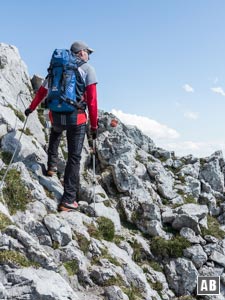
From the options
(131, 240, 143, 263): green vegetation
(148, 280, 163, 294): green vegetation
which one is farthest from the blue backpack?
(148, 280, 163, 294): green vegetation

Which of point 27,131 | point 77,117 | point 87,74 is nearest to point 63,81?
point 87,74

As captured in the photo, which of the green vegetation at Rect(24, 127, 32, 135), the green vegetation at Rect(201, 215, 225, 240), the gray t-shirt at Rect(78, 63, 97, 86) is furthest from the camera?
the green vegetation at Rect(24, 127, 32, 135)

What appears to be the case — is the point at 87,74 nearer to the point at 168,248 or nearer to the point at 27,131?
the point at 27,131

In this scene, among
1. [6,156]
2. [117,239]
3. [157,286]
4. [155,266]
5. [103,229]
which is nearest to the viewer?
[157,286]

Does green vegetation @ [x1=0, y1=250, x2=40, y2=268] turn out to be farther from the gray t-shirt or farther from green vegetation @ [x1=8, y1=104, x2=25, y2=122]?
green vegetation @ [x1=8, y1=104, x2=25, y2=122]

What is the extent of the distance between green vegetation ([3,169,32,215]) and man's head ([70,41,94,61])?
5.40 m

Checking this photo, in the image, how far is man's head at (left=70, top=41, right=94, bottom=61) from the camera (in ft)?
45.0

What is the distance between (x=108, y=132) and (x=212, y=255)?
935 centimetres

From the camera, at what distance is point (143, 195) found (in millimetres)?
18094

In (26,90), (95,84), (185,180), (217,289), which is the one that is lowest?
(217,289)

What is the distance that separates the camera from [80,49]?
13.7 metres

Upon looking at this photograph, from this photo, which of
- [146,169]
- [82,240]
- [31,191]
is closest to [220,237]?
[146,169]

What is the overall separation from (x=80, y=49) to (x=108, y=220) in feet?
23.5

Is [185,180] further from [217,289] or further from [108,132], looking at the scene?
[217,289]
